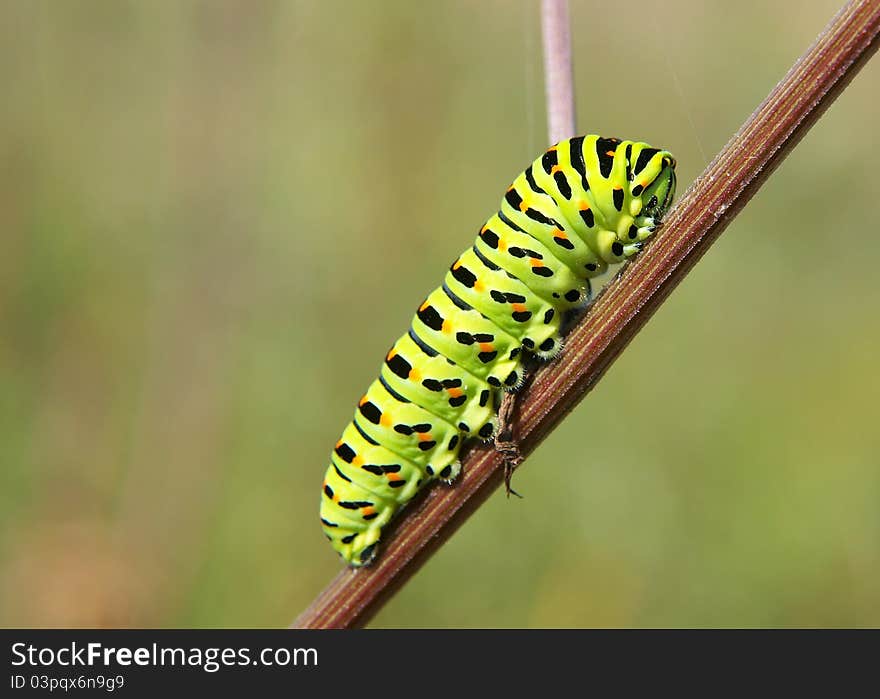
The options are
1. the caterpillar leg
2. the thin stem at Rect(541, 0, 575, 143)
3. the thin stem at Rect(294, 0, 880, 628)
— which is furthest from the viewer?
the caterpillar leg

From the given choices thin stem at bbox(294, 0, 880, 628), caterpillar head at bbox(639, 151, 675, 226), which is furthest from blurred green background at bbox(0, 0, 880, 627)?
caterpillar head at bbox(639, 151, 675, 226)

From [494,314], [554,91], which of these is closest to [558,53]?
[554,91]

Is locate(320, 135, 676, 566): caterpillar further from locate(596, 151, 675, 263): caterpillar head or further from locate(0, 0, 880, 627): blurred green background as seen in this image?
locate(0, 0, 880, 627): blurred green background

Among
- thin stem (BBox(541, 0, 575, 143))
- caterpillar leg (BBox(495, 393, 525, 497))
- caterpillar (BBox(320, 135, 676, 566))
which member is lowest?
caterpillar leg (BBox(495, 393, 525, 497))

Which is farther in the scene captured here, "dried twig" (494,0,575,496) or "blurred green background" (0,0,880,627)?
"blurred green background" (0,0,880,627)

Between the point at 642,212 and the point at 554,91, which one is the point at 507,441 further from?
the point at 554,91
